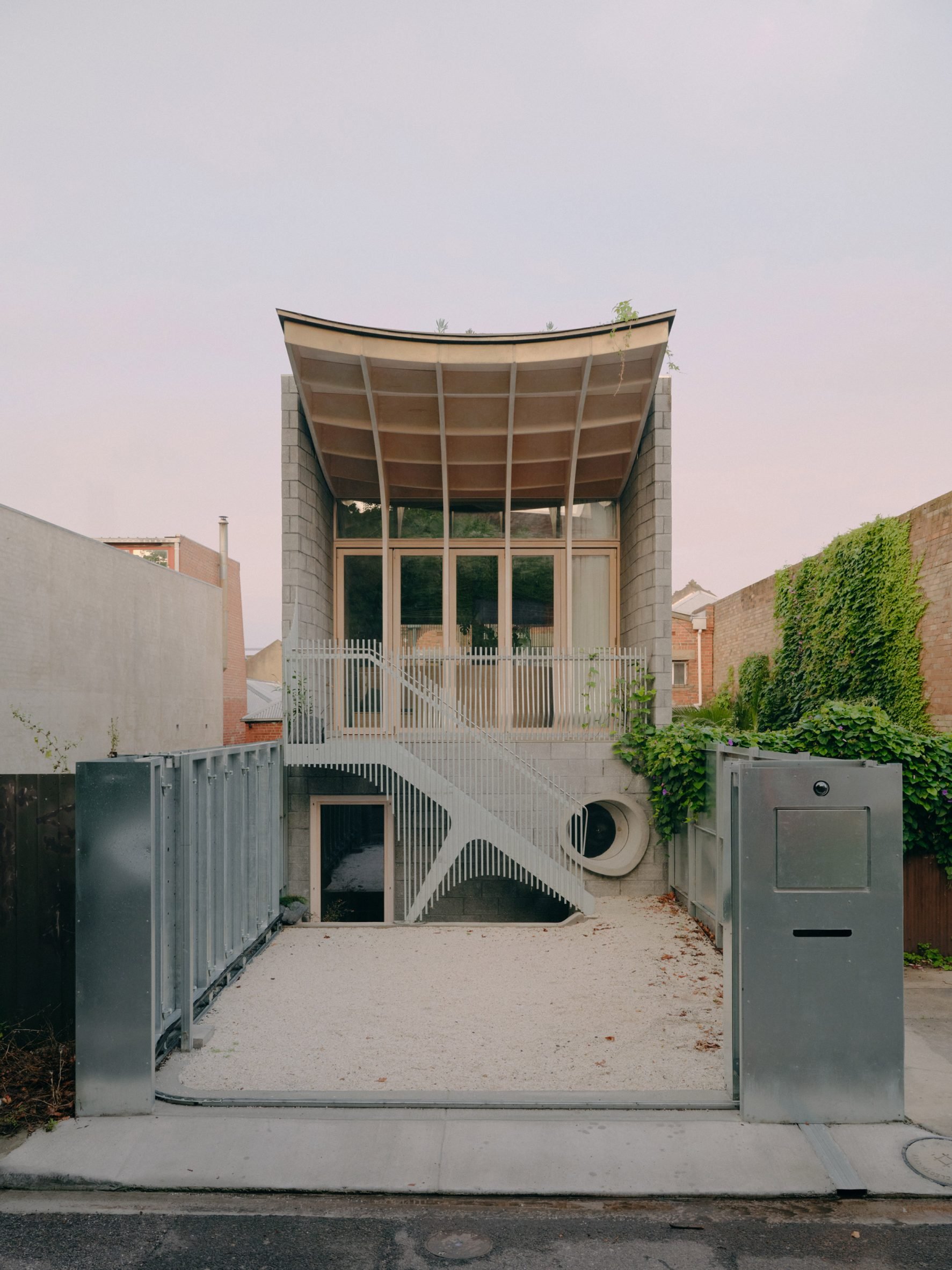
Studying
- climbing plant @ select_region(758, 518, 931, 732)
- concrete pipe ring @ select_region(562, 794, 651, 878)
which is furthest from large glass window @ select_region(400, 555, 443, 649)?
climbing plant @ select_region(758, 518, 931, 732)

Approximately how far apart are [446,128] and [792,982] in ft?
39.4

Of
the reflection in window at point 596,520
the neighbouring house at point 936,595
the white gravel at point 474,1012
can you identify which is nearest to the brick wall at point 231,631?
the reflection in window at point 596,520

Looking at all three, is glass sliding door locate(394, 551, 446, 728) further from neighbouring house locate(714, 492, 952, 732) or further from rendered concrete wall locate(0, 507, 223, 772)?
neighbouring house locate(714, 492, 952, 732)

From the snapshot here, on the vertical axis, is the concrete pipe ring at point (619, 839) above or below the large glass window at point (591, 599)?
below

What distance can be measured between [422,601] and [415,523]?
1254mm

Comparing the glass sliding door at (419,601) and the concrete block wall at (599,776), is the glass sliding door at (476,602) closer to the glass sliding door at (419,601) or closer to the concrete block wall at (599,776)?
the glass sliding door at (419,601)

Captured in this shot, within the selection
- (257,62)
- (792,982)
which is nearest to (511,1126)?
(792,982)

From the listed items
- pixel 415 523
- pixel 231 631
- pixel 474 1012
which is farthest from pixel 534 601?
pixel 231 631

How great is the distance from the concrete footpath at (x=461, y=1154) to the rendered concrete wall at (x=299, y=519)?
22.6 ft

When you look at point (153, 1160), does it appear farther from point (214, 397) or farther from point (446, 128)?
point (214, 397)

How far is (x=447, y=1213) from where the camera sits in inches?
148

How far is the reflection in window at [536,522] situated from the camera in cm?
1316

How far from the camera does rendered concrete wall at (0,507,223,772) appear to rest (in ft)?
42.3

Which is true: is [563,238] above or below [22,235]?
below
